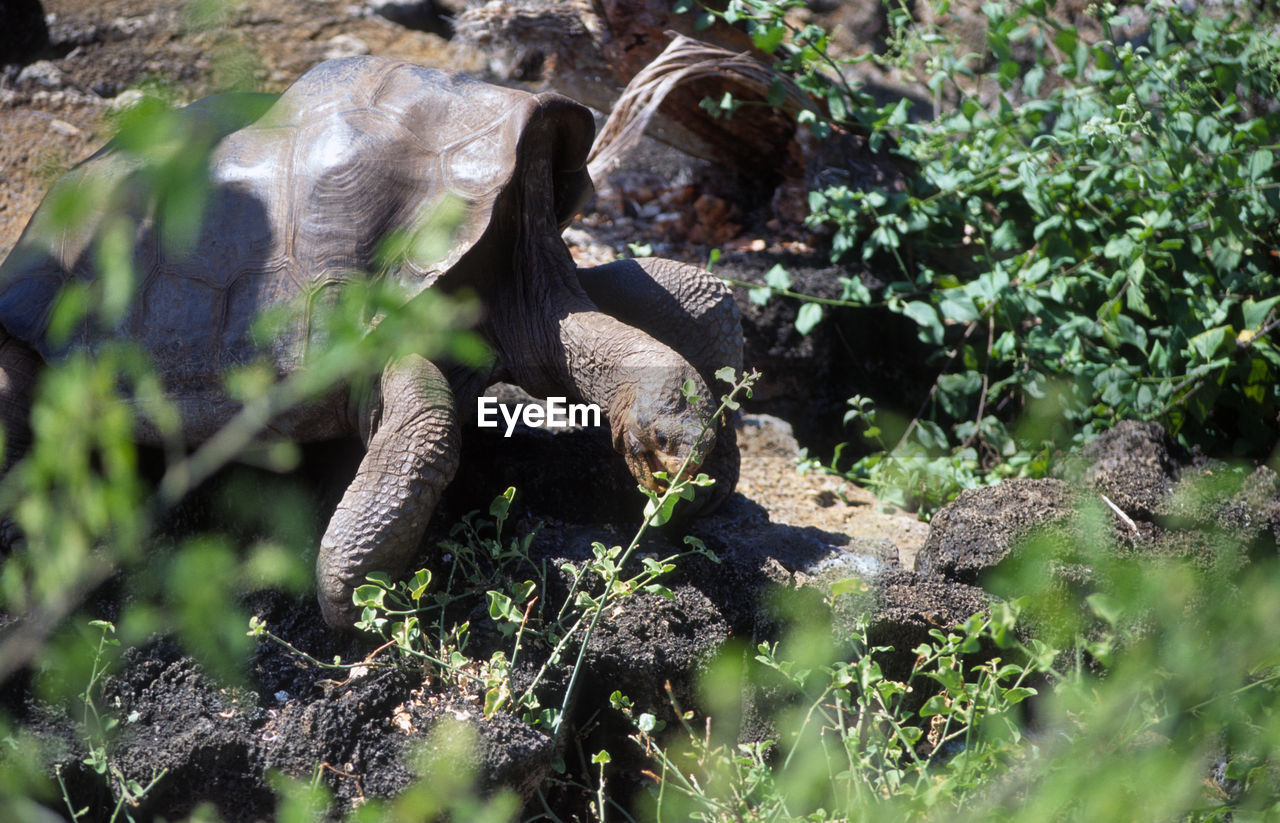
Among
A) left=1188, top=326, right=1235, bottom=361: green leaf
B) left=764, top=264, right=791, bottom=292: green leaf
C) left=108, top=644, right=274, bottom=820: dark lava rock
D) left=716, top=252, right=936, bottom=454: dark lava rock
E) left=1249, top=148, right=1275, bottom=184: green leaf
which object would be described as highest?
left=1249, top=148, right=1275, bottom=184: green leaf

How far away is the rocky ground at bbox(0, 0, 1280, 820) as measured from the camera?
2.27m

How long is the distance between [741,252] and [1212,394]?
2053 millimetres

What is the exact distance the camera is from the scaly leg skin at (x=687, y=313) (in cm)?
323

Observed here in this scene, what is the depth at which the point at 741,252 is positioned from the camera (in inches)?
189

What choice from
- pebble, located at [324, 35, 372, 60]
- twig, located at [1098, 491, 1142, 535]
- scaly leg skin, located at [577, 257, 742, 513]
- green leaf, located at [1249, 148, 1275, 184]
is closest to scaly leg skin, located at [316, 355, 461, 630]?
scaly leg skin, located at [577, 257, 742, 513]

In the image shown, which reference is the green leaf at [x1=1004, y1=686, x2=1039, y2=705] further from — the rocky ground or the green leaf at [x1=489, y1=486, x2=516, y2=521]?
the green leaf at [x1=489, y1=486, x2=516, y2=521]

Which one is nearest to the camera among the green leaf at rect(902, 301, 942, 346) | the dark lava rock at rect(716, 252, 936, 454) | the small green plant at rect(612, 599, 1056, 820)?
the small green plant at rect(612, 599, 1056, 820)

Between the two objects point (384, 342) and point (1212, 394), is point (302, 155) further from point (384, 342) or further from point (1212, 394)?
point (1212, 394)

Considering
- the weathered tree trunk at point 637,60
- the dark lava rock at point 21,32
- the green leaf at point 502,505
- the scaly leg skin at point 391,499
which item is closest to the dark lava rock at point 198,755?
the scaly leg skin at point 391,499

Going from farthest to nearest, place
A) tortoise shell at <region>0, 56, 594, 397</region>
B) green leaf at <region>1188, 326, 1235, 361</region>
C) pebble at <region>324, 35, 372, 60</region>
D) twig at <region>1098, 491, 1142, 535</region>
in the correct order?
1. pebble at <region>324, 35, 372, 60</region>
2. green leaf at <region>1188, 326, 1235, 361</region>
3. twig at <region>1098, 491, 1142, 535</region>
4. tortoise shell at <region>0, 56, 594, 397</region>

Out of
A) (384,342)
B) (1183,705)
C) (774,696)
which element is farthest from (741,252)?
(384,342)

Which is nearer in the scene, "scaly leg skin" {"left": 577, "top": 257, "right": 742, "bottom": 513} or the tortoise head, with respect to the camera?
the tortoise head

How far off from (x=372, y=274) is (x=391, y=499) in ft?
2.13

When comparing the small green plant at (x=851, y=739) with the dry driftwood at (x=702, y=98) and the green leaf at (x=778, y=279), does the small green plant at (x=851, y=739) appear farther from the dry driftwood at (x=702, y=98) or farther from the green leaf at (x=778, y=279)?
the dry driftwood at (x=702, y=98)
